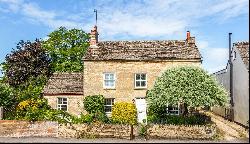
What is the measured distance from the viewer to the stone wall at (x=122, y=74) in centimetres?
4278

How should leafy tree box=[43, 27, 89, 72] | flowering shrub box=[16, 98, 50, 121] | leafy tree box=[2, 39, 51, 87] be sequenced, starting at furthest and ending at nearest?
1. leafy tree box=[43, 27, 89, 72]
2. leafy tree box=[2, 39, 51, 87]
3. flowering shrub box=[16, 98, 50, 121]

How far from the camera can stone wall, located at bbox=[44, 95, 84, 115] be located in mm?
43062

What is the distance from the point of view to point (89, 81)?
43.1 meters

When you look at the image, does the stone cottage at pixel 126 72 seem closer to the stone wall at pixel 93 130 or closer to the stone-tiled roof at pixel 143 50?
the stone-tiled roof at pixel 143 50

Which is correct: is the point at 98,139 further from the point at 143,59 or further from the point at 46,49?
the point at 46,49

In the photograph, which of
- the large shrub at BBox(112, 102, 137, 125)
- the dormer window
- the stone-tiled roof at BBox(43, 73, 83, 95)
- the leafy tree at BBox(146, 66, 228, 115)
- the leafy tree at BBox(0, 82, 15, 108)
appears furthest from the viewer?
the stone-tiled roof at BBox(43, 73, 83, 95)

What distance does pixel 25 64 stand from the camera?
A: 57625 millimetres

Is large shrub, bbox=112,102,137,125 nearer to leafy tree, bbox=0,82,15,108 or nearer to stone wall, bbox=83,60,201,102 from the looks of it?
stone wall, bbox=83,60,201,102

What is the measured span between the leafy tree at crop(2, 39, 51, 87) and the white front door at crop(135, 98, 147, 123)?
2003 cm

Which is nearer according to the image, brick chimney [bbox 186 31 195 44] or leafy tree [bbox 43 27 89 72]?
brick chimney [bbox 186 31 195 44]

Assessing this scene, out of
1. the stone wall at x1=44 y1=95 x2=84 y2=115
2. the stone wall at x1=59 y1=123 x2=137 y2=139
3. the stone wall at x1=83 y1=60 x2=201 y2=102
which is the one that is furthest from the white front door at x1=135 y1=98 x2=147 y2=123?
the stone wall at x1=59 y1=123 x2=137 y2=139

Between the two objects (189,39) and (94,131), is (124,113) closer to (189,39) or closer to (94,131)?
(94,131)

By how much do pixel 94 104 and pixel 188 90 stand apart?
38.4 ft

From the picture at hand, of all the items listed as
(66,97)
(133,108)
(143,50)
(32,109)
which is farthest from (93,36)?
(32,109)
